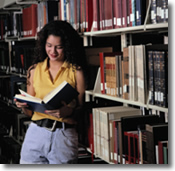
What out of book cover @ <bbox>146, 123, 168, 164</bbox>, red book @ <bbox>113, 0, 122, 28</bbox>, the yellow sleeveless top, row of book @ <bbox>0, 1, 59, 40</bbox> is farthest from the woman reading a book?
book cover @ <bbox>146, 123, 168, 164</bbox>

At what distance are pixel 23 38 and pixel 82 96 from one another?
58 cm

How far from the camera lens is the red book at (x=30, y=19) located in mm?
2388

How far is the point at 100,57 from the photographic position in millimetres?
2166

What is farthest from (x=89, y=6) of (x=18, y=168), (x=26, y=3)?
(x=18, y=168)

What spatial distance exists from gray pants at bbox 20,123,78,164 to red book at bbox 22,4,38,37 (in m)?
0.62

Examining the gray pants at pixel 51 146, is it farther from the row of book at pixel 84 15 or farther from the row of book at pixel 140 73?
the row of book at pixel 84 15

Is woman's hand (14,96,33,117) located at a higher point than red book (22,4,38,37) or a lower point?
lower

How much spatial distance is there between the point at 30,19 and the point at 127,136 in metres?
1.03

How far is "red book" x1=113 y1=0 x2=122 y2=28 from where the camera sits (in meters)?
1.95

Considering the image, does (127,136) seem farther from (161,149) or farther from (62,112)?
(62,112)

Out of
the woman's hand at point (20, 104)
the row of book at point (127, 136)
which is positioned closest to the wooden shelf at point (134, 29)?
the row of book at point (127, 136)

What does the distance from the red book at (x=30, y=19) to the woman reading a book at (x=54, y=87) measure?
162mm

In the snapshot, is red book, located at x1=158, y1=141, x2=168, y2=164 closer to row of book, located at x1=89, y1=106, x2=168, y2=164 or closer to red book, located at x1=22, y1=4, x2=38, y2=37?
row of book, located at x1=89, y1=106, x2=168, y2=164


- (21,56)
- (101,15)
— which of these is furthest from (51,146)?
(101,15)
